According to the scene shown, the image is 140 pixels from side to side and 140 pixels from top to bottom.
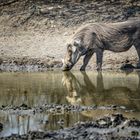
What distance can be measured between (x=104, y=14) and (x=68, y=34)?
6.44 feet

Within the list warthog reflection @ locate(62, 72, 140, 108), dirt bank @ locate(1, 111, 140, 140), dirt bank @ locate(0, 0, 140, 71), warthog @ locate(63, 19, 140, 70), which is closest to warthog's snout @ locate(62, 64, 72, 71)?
warthog @ locate(63, 19, 140, 70)

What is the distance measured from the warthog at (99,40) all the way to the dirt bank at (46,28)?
0.62 metres

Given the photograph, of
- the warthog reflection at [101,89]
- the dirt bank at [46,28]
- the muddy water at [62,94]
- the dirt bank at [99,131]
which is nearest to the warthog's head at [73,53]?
the muddy water at [62,94]

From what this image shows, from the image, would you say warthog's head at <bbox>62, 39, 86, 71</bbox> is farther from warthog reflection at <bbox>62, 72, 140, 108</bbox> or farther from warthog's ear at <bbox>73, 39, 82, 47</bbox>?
warthog reflection at <bbox>62, 72, 140, 108</bbox>

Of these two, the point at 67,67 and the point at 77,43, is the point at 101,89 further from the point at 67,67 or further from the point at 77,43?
the point at 67,67

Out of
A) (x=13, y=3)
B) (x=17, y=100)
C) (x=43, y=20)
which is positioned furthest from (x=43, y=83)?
(x=13, y=3)

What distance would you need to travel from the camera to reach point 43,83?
46.6ft

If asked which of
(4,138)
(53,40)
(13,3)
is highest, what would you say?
(13,3)

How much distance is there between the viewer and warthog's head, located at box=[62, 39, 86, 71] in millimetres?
16188

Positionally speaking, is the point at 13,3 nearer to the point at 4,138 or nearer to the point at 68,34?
the point at 68,34

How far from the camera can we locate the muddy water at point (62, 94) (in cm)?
962

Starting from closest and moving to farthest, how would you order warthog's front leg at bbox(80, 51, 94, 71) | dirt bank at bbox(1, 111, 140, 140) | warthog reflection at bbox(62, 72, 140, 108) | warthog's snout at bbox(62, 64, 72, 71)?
1. dirt bank at bbox(1, 111, 140, 140)
2. warthog reflection at bbox(62, 72, 140, 108)
3. warthog's snout at bbox(62, 64, 72, 71)
4. warthog's front leg at bbox(80, 51, 94, 71)

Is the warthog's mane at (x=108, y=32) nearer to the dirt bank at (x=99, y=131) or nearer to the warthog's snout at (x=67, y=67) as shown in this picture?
the warthog's snout at (x=67, y=67)

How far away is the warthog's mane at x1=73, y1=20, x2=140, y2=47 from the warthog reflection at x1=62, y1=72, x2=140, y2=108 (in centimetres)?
117
